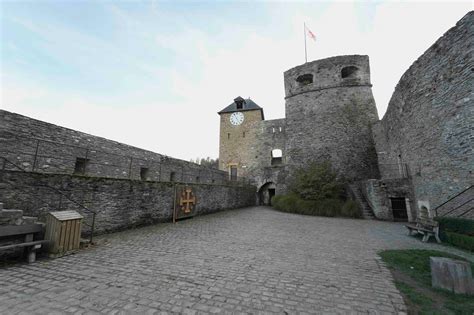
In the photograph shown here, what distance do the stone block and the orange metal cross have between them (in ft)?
28.9

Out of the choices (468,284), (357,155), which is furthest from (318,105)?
(468,284)

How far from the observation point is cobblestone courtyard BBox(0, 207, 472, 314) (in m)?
2.48

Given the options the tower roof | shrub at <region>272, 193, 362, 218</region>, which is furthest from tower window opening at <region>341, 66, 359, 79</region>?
shrub at <region>272, 193, 362, 218</region>

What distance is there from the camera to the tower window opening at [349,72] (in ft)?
54.7

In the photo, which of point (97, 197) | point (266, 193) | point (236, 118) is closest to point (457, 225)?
point (97, 197)

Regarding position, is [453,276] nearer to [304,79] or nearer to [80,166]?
[80,166]

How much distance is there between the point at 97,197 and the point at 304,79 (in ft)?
61.1

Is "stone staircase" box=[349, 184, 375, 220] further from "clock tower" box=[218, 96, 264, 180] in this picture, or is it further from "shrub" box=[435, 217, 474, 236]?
"clock tower" box=[218, 96, 264, 180]

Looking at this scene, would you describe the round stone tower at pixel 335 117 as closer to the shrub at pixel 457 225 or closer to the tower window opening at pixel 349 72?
the tower window opening at pixel 349 72

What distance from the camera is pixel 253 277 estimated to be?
332 centimetres

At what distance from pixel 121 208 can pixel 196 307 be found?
19.3ft

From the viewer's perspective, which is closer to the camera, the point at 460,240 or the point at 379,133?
the point at 460,240

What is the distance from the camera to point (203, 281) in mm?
3143

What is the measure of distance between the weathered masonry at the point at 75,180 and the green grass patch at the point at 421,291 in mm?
6429
